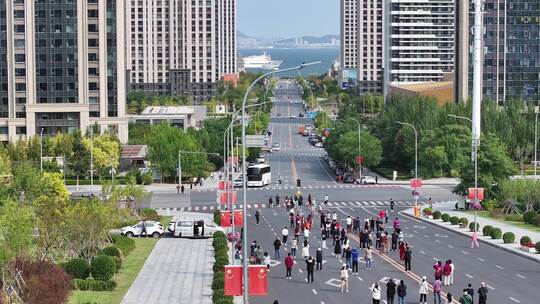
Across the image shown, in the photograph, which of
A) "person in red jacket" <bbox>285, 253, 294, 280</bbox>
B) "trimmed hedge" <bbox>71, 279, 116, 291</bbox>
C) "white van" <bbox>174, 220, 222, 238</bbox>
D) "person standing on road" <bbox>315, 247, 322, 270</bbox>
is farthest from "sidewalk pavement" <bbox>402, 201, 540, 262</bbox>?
"trimmed hedge" <bbox>71, 279, 116, 291</bbox>

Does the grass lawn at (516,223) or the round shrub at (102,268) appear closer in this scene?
the round shrub at (102,268)

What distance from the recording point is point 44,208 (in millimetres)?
56281

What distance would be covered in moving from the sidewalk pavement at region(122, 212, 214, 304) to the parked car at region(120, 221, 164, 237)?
8.86ft

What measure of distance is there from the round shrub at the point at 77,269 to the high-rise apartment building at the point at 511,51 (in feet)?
350

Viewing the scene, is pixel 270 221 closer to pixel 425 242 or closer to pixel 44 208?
pixel 425 242

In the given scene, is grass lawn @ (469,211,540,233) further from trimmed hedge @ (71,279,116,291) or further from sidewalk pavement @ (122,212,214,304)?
trimmed hedge @ (71,279,116,291)

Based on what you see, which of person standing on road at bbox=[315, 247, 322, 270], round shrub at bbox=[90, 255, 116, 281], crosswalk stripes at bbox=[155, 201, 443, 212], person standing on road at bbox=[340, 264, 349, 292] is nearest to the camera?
person standing on road at bbox=[340, 264, 349, 292]

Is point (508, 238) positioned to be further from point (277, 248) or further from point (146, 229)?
point (146, 229)

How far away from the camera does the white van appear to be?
67.8m

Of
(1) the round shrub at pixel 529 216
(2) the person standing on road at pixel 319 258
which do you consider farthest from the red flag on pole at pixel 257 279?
(1) the round shrub at pixel 529 216

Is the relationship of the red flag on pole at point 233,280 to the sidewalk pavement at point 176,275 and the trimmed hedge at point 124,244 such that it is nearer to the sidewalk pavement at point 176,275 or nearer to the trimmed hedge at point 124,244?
the sidewalk pavement at point 176,275

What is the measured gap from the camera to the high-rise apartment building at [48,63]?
5236 inches

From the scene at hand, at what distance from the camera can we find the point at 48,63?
134 m

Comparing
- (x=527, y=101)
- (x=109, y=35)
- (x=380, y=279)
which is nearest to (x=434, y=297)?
(x=380, y=279)
